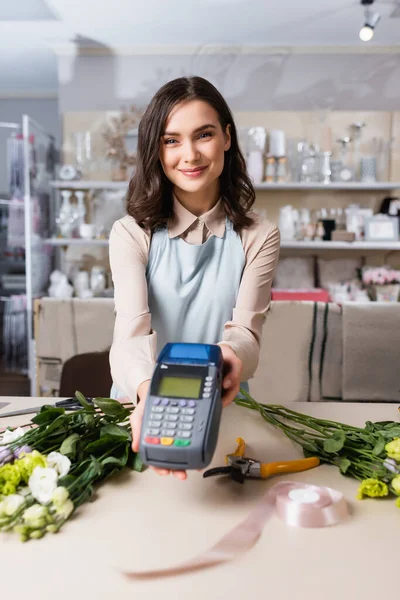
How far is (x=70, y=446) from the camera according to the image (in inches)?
32.1

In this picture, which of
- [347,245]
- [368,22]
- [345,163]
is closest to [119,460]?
[368,22]

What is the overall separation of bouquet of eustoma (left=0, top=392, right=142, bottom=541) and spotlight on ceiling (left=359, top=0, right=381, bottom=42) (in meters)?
3.21

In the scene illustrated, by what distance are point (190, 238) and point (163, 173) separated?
0.16m

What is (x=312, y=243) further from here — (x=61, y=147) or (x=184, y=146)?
(x=184, y=146)

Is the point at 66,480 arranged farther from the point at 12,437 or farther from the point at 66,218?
the point at 66,218

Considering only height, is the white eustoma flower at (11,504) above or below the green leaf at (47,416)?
below

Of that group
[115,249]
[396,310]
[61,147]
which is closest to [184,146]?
[115,249]

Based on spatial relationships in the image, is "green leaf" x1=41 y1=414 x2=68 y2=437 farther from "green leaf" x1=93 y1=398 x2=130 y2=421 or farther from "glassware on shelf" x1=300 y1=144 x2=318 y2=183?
"glassware on shelf" x1=300 y1=144 x2=318 y2=183

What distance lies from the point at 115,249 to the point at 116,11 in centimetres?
298

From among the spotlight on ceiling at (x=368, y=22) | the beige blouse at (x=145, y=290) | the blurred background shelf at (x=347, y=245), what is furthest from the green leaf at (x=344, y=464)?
the blurred background shelf at (x=347, y=245)

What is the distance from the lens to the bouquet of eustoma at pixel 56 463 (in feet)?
2.27

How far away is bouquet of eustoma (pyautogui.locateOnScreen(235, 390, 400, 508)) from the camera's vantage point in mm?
778

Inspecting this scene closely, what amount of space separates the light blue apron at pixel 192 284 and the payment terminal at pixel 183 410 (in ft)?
1.65

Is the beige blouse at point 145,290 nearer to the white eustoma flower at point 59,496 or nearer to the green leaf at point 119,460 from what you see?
the green leaf at point 119,460
